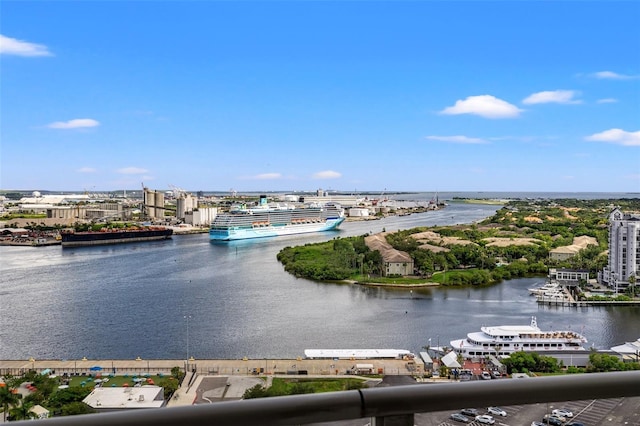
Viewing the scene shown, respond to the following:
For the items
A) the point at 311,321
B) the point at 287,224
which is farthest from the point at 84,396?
the point at 287,224

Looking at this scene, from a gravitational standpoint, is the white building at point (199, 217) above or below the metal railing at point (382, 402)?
below

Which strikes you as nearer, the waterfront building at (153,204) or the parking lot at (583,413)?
the parking lot at (583,413)

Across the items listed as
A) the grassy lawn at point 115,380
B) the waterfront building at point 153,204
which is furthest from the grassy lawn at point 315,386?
the waterfront building at point 153,204

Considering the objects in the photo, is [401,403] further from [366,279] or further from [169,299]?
[366,279]

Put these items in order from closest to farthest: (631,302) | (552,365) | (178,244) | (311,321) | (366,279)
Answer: (552,365) → (311,321) → (631,302) → (366,279) → (178,244)

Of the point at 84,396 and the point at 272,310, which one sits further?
the point at 272,310

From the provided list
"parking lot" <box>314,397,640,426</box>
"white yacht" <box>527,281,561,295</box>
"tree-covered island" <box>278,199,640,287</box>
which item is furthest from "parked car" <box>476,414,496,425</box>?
"tree-covered island" <box>278,199,640,287</box>

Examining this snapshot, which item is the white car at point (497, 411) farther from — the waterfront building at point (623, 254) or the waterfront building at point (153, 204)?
the waterfront building at point (153, 204)

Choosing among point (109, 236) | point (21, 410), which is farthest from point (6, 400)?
point (109, 236)

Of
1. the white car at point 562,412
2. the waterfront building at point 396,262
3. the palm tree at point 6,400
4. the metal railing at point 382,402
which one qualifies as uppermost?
the metal railing at point 382,402
